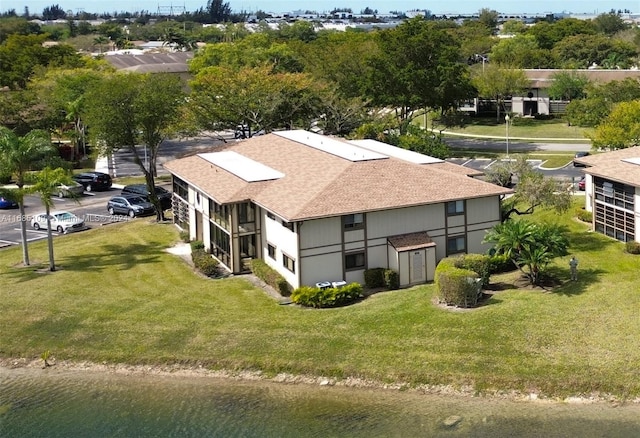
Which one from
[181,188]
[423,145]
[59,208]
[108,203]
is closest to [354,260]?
[181,188]

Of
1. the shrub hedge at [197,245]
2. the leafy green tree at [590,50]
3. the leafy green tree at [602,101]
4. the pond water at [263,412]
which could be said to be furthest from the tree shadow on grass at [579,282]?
the leafy green tree at [590,50]

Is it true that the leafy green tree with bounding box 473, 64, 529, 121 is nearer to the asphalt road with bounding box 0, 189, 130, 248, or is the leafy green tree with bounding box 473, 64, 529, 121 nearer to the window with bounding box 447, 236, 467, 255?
the asphalt road with bounding box 0, 189, 130, 248

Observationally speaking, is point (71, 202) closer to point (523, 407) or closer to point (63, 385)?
point (63, 385)

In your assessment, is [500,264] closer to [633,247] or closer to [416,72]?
[633,247]

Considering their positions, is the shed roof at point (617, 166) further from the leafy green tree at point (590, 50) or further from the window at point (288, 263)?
the leafy green tree at point (590, 50)

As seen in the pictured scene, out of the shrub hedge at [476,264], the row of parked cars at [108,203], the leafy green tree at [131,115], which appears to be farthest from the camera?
the row of parked cars at [108,203]
